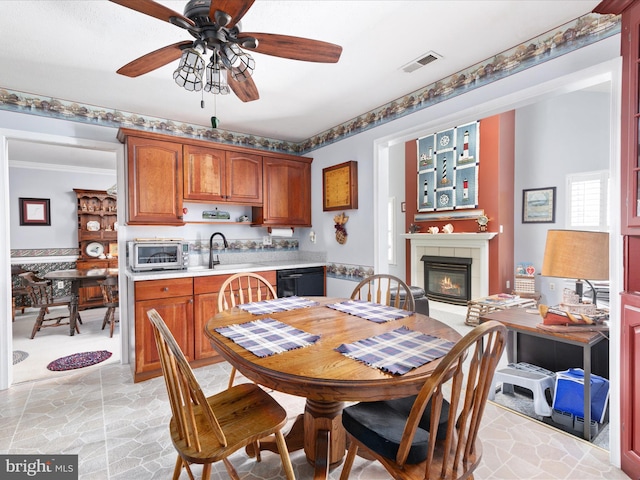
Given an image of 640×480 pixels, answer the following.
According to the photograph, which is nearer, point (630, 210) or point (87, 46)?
point (630, 210)

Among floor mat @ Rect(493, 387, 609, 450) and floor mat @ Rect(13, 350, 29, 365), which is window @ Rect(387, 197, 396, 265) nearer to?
floor mat @ Rect(493, 387, 609, 450)

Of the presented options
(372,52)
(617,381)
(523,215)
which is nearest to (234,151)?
(372,52)

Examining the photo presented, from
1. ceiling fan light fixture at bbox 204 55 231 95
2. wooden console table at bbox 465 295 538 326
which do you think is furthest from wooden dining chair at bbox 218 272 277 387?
wooden console table at bbox 465 295 538 326

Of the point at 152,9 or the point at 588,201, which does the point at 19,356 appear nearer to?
the point at 152,9

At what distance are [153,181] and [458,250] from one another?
191 inches

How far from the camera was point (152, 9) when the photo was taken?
1.34 metres

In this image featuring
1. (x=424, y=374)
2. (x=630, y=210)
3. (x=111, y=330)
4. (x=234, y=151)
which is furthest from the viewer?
(x=111, y=330)

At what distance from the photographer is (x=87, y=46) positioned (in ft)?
7.00

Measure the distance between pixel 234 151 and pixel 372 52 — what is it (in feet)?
6.37

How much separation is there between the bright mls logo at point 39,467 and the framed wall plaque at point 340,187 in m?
2.98

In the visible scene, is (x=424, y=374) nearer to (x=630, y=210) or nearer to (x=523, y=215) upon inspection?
(x=630, y=210)

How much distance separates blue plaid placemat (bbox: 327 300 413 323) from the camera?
1.85m

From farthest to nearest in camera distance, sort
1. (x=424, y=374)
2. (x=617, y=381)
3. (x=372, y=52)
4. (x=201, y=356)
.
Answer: (x=201, y=356) → (x=372, y=52) → (x=617, y=381) → (x=424, y=374)

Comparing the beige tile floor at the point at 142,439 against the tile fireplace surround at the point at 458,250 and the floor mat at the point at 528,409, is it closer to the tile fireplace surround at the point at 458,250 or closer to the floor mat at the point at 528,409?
the floor mat at the point at 528,409
